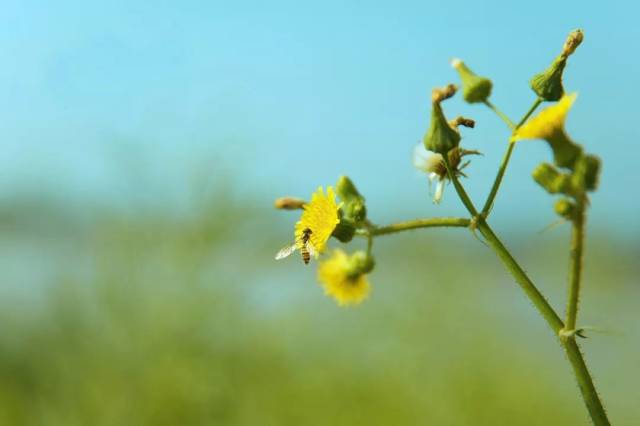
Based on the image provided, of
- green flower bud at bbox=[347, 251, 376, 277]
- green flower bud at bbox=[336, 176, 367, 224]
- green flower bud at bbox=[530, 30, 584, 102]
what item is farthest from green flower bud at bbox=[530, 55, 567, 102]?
green flower bud at bbox=[347, 251, 376, 277]

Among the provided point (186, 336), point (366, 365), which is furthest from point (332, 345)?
point (186, 336)

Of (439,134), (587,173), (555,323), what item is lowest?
(555,323)

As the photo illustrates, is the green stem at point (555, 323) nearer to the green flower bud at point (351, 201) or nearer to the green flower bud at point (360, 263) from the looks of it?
the green flower bud at point (351, 201)

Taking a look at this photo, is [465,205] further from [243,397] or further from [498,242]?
[243,397]

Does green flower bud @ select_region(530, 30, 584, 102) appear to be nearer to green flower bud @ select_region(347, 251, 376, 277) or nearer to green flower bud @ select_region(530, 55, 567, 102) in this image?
green flower bud @ select_region(530, 55, 567, 102)

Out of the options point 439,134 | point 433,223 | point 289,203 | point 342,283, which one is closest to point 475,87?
point 439,134

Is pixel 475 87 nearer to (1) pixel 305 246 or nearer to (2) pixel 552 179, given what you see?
(2) pixel 552 179

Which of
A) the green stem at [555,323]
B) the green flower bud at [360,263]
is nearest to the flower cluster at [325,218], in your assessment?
the green flower bud at [360,263]
